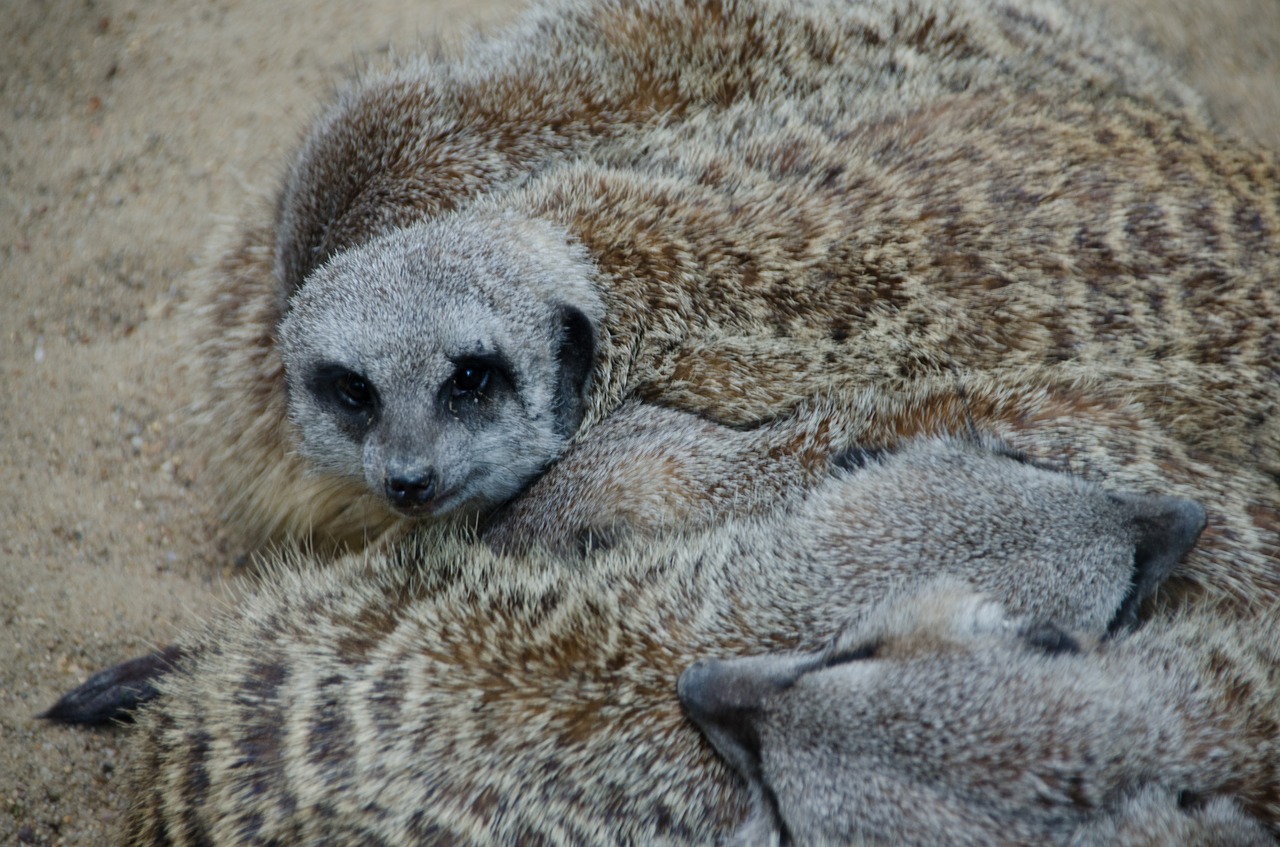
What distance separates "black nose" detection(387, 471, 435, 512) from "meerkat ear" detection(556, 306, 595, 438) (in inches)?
14.0

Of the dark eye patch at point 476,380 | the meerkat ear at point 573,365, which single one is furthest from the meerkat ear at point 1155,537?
the dark eye patch at point 476,380

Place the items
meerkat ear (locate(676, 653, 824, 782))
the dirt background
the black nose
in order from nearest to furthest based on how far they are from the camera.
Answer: meerkat ear (locate(676, 653, 824, 782)), the black nose, the dirt background

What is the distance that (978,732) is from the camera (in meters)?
1.68

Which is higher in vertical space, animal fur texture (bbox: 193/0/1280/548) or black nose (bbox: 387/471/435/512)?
animal fur texture (bbox: 193/0/1280/548)

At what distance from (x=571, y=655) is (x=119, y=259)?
2063mm

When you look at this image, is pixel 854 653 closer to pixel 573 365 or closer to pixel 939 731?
pixel 939 731

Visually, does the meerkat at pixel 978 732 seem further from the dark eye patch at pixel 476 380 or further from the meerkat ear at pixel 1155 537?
the dark eye patch at pixel 476 380

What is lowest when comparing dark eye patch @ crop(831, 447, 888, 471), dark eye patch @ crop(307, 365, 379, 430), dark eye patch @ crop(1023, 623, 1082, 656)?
dark eye patch @ crop(307, 365, 379, 430)

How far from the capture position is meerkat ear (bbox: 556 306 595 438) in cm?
245

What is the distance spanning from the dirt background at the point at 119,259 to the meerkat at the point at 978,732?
1402 millimetres

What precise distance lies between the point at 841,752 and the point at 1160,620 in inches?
28.2

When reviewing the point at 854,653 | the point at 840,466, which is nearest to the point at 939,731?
the point at 854,653

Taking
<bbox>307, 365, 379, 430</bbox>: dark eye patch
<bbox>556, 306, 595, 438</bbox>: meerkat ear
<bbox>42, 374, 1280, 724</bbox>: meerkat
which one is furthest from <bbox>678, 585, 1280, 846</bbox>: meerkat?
<bbox>307, 365, 379, 430</bbox>: dark eye patch

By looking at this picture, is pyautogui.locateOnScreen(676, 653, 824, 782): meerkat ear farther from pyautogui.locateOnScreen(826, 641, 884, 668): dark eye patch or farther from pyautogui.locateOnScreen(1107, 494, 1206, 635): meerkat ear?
pyautogui.locateOnScreen(1107, 494, 1206, 635): meerkat ear
